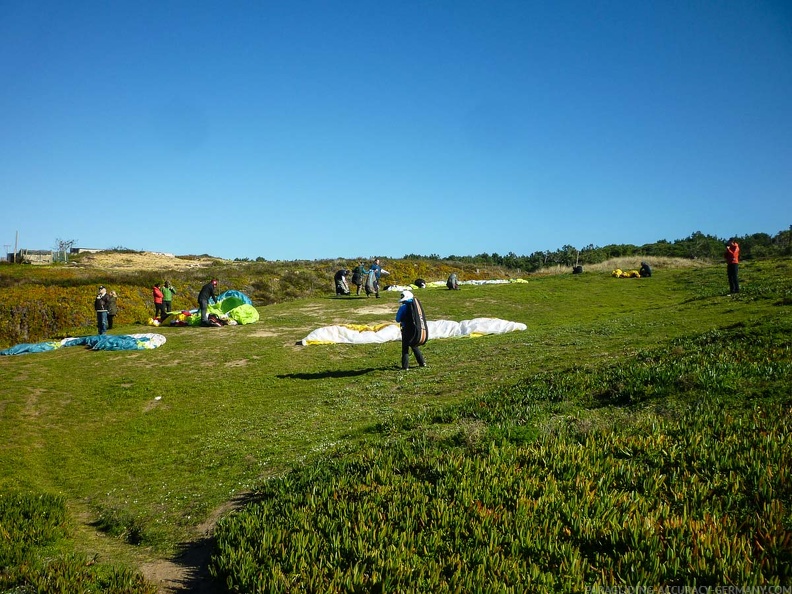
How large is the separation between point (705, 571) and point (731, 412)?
350 centimetres

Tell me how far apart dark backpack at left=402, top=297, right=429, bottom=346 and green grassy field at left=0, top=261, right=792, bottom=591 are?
94 centimetres

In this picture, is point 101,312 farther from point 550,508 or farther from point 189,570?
point 550,508

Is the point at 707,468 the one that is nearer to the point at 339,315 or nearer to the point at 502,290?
the point at 339,315

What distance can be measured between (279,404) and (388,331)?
9.94 meters

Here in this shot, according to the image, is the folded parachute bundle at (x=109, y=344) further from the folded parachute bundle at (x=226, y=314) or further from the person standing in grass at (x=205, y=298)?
the folded parachute bundle at (x=226, y=314)

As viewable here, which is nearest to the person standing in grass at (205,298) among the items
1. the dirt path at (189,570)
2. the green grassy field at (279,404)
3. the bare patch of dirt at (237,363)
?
the green grassy field at (279,404)

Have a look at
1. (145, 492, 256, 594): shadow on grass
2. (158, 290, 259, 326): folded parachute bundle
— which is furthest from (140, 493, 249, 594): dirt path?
(158, 290, 259, 326): folded parachute bundle

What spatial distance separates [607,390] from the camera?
8.45 metres

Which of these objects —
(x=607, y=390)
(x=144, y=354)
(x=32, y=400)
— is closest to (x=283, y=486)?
(x=607, y=390)

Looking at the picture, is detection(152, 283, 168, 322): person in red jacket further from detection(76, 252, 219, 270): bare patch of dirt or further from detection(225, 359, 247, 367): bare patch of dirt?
detection(76, 252, 219, 270): bare patch of dirt

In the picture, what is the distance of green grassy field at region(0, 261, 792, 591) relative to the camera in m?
6.68

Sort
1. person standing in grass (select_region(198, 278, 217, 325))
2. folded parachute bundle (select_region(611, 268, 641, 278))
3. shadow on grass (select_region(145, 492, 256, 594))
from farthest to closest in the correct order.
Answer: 1. folded parachute bundle (select_region(611, 268, 641, 278))
2. person standing in grass (select_region(198, 278, 217, 325))
3. shadow on grass (select_region(145, 492, 256, 594))

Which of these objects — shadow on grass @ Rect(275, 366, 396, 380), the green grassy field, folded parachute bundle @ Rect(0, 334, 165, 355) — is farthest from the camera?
folded parachute bundle @ Rect(0, 334, 165, 355)

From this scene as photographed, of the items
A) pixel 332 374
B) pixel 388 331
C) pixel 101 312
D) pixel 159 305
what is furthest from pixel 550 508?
pixel 159 305
